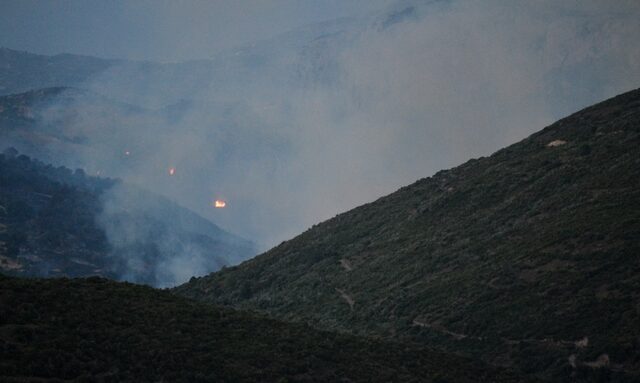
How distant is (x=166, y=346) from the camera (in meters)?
30.0

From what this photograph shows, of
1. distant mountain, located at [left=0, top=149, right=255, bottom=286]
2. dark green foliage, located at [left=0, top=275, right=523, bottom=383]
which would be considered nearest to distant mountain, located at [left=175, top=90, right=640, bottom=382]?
dark green foliage, located at [left=0, top=275, right=523, bottom=383]

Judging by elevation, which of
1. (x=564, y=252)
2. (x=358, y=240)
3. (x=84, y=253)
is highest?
(x=84, y=253)

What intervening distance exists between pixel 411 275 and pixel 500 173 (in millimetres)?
22732

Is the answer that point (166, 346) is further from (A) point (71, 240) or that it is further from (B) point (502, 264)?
(A) point (71, 240)

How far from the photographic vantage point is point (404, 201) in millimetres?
84438

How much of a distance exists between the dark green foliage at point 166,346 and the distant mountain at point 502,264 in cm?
609

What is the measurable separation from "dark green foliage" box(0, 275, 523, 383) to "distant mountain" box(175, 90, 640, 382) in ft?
20.0

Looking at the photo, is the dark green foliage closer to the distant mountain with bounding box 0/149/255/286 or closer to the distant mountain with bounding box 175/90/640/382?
the distant mountain with bounding box 175/90/640/382

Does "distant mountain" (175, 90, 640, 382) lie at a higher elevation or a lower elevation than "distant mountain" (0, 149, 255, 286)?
lower

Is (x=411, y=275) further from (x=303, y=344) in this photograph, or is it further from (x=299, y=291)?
(x=303, y=344)

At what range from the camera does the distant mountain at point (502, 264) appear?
3988 cm

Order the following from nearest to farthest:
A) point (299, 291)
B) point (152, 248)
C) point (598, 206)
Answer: point (598, 206), point (299, 291), point (152, 248)

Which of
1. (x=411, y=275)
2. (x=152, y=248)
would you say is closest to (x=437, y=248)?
(x=411, y=275)

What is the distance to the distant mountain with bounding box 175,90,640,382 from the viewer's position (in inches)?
1570
